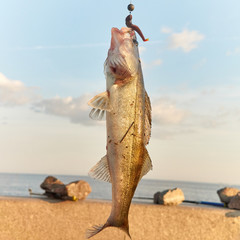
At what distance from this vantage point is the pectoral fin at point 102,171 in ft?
14.0

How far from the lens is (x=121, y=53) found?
14.0 feet

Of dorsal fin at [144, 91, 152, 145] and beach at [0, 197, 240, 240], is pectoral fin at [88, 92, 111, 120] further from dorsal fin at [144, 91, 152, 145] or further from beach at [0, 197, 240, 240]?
beach at [0, 197, 240, 240]

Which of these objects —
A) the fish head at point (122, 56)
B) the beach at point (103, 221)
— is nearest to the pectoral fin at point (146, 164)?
the fish head at point (122, 56)

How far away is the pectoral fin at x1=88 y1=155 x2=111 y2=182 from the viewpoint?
4.28 meters

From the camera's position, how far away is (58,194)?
7.62m

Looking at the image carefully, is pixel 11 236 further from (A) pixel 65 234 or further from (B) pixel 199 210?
(B) pixel 199 210

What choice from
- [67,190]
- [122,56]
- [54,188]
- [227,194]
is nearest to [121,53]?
[122,56]

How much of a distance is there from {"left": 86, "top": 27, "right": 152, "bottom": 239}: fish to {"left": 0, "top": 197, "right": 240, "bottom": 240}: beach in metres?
2.97

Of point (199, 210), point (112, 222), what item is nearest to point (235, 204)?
point (199, 210)

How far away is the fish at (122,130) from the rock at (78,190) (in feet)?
10.5

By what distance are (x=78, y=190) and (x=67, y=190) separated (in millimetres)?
292

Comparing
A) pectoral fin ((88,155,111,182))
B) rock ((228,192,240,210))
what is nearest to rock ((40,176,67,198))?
pectoral fin ((88,155,111,182))

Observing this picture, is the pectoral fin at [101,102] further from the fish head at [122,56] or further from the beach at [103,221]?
the beach at [103,221]

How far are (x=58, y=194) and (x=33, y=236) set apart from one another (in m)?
1.02
